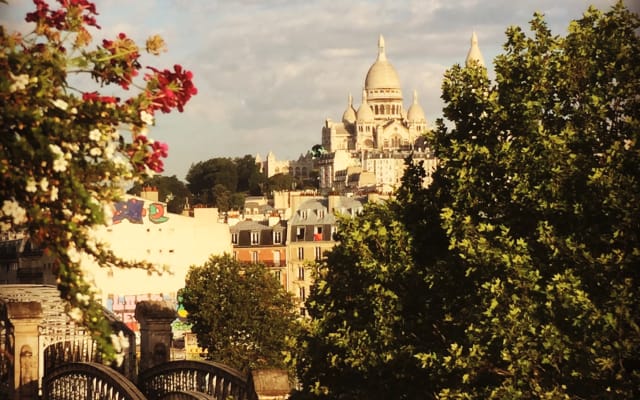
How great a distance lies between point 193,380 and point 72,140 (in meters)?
27.3

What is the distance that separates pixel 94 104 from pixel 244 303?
228 ft

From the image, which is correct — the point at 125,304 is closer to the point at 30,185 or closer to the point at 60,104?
the point at 60,104

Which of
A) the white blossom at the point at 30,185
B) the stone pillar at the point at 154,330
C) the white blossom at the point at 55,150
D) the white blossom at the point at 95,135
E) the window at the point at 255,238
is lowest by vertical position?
the stone pillar at the point at 154,330

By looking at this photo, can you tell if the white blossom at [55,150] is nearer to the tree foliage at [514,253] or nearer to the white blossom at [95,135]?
the white blossom at [95,135]

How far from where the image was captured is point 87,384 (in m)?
37.8

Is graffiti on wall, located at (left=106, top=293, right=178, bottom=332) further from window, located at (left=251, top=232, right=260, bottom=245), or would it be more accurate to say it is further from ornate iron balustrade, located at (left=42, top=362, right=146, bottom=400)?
ornate iron balustrade, located at (left=42, top=362, right=146, bottom=400)

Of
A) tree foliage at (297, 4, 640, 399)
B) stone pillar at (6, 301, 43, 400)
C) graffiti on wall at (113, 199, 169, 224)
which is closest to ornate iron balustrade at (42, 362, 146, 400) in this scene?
stone pillar at (6, 301, 43, 400)

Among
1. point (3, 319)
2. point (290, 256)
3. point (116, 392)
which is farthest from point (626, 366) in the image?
point (290, 256)

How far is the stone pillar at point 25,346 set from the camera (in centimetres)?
3531

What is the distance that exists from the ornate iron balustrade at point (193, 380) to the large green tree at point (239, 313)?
119 feet

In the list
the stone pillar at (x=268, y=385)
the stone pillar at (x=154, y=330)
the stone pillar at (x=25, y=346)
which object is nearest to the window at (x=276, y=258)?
the stone pillar at (x=154, y=330)

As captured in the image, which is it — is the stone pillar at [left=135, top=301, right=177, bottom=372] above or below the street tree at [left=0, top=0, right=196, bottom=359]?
below

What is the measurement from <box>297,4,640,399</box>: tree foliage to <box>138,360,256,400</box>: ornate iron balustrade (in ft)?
5.24

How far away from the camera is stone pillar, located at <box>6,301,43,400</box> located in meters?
35.3
